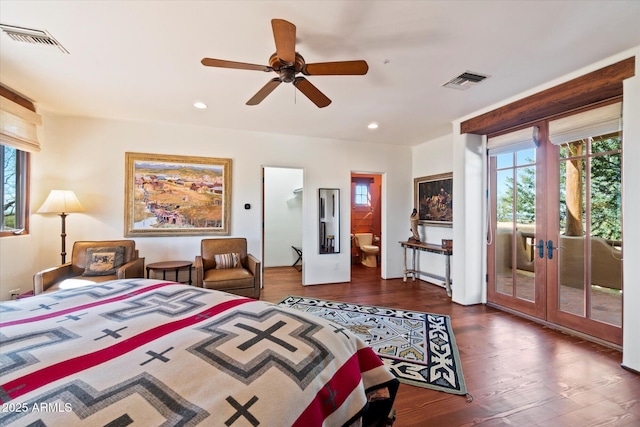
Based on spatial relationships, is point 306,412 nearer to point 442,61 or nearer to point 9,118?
point 442,61

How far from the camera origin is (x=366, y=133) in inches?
181

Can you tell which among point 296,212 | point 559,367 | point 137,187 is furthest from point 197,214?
point 559,367

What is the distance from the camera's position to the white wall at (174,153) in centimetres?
363

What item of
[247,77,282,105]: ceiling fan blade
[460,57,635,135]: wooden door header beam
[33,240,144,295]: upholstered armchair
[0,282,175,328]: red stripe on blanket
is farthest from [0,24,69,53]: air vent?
[460,57,635,135]: wooden door header beam

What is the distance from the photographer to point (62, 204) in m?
3.42

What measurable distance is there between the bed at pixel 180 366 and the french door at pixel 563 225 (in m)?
2.87

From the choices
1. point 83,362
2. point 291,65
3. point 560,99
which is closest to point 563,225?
point 560,99

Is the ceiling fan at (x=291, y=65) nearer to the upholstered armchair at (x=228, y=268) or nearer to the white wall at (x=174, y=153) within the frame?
the upholstered armchair at (x=228, y=268)

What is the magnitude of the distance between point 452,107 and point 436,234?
2.30 m

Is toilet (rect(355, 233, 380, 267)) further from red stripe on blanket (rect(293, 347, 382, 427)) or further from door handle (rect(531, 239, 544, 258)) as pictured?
red stripe on blanket (rect(293, 347, 382, 427))

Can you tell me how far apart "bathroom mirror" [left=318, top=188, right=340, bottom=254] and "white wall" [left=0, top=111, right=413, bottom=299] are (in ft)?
0.35

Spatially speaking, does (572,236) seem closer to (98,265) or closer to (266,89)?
(266,89)

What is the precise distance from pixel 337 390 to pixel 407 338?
6.88ft

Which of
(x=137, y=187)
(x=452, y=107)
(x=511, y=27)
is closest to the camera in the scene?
(x=511, y=27)
